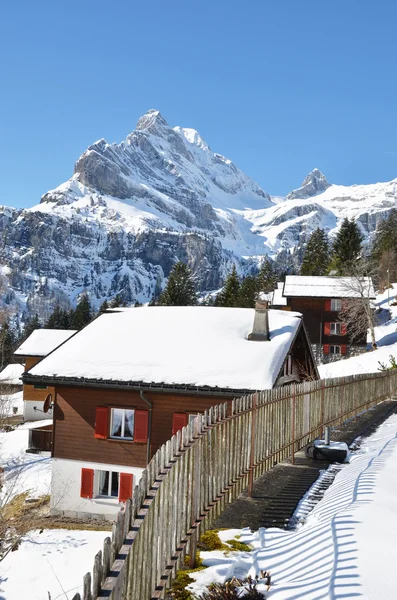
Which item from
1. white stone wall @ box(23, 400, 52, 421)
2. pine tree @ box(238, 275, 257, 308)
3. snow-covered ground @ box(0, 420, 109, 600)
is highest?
pine tree @ box(238, 275, 257, 308)

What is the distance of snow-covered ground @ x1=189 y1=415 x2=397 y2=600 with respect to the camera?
4.95 metres

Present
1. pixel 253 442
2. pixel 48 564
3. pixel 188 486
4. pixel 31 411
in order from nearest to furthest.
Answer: pixel 188 486 → pixel 253 442 → pixel 48 564 → pixel 31 411

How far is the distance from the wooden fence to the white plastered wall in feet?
34.5

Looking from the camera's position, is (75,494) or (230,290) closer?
(75,494)

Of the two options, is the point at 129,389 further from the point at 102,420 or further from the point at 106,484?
the point at 106,484

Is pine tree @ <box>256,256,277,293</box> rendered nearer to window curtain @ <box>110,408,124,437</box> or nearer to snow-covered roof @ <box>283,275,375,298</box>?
snow-covered roof @ <box>283,275,375,298</box>

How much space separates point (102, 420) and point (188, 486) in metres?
15.9

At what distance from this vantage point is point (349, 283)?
5738cm

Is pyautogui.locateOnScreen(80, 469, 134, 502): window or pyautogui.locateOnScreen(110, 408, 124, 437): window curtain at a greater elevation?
pyautogui.locateOnScreen(110, 408, 124, 437): window curtain

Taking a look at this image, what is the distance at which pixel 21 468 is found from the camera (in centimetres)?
2958

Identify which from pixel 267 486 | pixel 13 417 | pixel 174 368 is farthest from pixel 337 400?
Result: pixel 13 417

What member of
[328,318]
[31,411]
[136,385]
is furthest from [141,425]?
[328,318]

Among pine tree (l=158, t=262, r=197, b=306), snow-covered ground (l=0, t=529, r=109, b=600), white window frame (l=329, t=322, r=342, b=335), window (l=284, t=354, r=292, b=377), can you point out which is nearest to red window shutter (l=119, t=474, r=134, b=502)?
snow-covered ground (l=0, t=529, r=109, b=600)

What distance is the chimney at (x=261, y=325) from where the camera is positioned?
2214 centimetres
